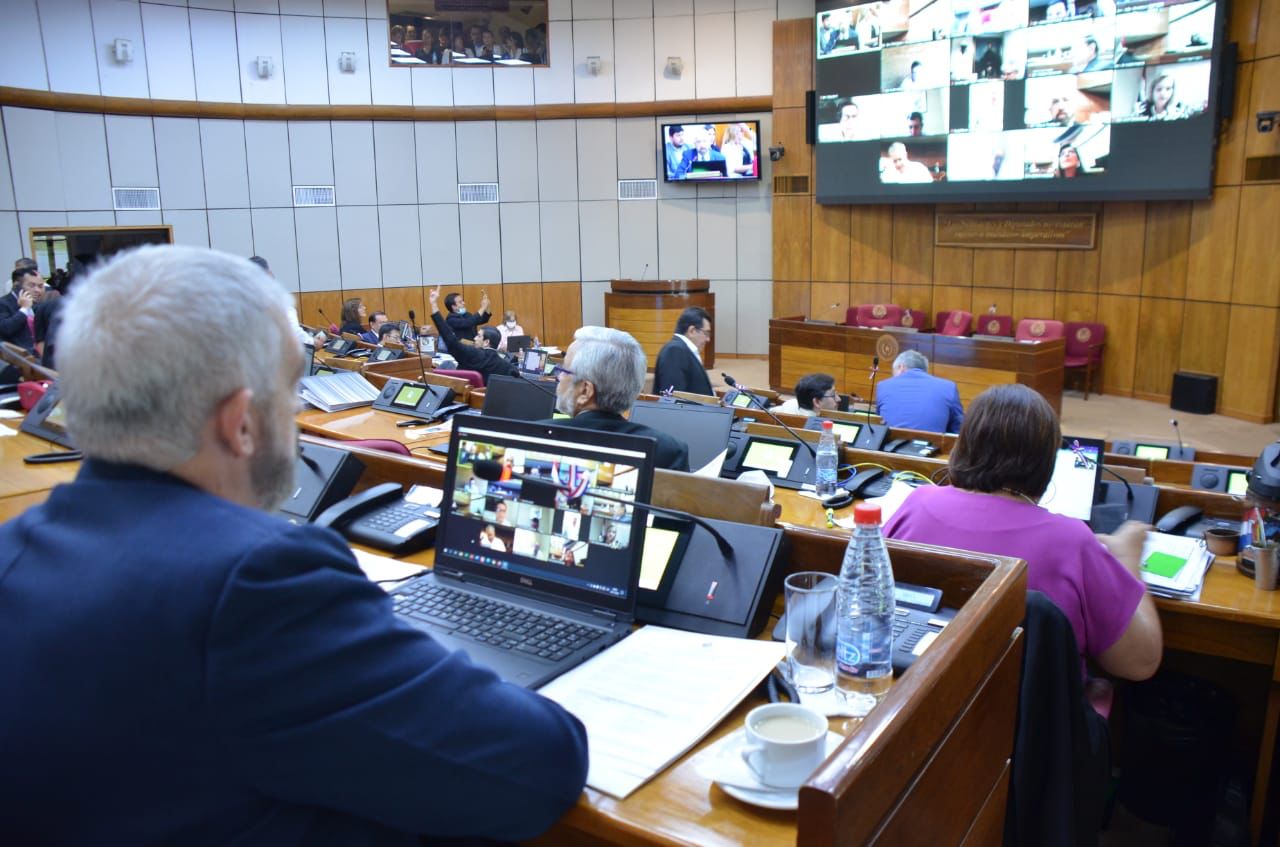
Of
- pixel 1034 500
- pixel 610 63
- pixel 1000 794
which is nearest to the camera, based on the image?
pixel 1000 794

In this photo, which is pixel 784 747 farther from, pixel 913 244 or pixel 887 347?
pixel 913 244

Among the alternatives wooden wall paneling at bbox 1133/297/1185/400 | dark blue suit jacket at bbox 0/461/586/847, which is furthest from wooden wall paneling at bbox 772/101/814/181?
dark blue suit jacket at bbox 0/461/586/847

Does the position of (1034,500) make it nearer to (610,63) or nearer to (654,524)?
(654,524)

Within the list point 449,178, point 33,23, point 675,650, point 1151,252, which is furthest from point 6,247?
point 1151,252

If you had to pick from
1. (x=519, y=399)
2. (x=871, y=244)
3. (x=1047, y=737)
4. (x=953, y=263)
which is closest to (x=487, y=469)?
(x=1047, y=737)

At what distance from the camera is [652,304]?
11.3m

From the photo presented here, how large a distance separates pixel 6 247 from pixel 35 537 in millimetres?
10228

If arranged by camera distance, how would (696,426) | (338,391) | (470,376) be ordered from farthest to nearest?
(470,376) → (338,391) → (696,426)

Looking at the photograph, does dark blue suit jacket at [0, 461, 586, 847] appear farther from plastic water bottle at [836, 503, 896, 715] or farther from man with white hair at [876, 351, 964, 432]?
man with white hair at [876, 351, 964, 432]

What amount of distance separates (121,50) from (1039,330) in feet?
32.6

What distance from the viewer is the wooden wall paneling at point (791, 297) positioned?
38.6 ft

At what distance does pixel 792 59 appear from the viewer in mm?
11320

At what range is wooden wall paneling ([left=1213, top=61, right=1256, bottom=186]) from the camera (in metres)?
8.19

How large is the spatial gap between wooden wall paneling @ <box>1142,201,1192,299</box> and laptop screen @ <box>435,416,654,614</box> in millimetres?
9069
